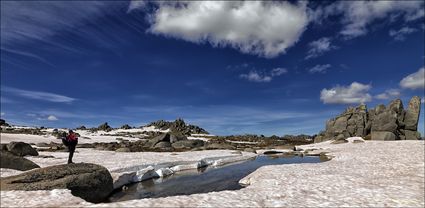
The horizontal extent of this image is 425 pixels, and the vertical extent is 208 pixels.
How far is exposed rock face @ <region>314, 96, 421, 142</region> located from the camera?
260ft

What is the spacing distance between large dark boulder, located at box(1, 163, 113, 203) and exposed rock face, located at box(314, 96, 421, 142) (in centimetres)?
7074

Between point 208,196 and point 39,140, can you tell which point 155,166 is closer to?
point 208,196

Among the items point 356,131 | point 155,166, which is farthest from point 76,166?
point 356,131

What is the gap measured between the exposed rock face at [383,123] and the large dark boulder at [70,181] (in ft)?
232

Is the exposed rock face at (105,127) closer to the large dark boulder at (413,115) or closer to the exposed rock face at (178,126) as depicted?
the exposed rock face at (178,126)

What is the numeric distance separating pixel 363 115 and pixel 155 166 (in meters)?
78.4

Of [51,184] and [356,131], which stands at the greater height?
[356,131]

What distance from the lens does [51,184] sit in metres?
20.1

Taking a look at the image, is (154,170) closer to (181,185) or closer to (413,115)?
(181,185)

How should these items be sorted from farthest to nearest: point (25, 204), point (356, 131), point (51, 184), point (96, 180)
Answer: point (356, 131) < point (96, 180) < point (51, 184) < point (25, 204)

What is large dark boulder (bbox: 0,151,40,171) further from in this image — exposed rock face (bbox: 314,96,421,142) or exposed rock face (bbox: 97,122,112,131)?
exposed rock face (bbox: 97,122,112,131)

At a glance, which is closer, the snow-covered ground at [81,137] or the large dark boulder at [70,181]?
the large dark boulder at [70,181]

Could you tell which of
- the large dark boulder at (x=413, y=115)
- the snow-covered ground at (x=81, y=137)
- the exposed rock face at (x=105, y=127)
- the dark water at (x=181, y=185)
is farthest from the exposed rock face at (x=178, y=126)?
the dark water at (x=181, y=185)

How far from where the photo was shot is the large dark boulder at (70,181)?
19797mm
